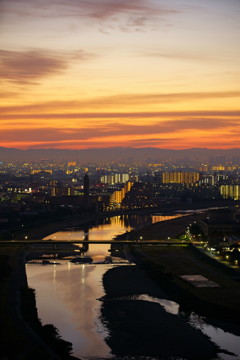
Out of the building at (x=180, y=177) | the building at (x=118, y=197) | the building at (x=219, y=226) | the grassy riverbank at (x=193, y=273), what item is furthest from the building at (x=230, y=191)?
the grassy riverbank at (x=193, y=273)

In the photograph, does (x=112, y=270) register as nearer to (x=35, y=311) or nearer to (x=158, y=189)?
(x=35, y=311)

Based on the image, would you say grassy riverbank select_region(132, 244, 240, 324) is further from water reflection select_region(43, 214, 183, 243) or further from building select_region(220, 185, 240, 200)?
building select_region(220, 185, 240, 200)

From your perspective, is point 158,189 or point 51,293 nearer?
point 51,293

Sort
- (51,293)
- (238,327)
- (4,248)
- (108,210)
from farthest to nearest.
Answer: (108,210) → (4,248) → (51,293) → (238,327)

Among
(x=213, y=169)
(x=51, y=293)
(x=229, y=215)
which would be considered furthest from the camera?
(x=213, y=169)

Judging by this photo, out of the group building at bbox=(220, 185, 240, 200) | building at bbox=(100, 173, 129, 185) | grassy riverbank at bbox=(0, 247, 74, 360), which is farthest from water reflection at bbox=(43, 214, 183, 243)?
building at bbox=(100, 173, 129, 185)

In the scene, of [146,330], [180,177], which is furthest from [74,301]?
[180,177]

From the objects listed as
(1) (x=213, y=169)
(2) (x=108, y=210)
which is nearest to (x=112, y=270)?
(2) (x=108, y=210)
